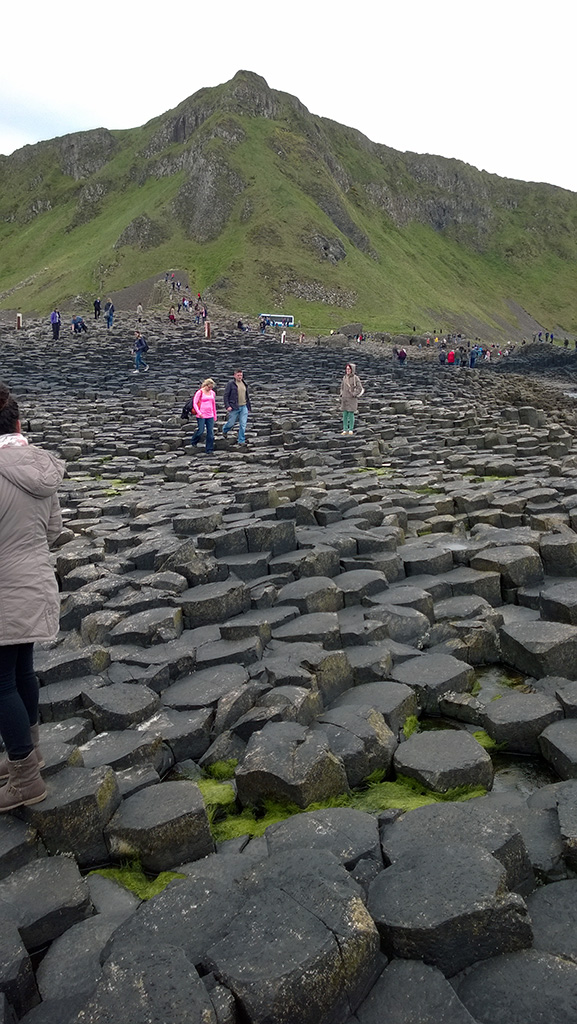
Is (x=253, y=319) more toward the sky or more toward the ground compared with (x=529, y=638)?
more toward the sky

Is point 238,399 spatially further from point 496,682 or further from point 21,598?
point 21,598

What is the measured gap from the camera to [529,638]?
5.71 meters

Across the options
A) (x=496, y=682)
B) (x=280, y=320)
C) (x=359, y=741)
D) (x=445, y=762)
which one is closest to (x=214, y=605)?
(x=359, y=741)

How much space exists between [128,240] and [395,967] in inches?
3940

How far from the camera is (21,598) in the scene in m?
3.59

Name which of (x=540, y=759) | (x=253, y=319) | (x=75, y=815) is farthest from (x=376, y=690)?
(x=253, y=319)

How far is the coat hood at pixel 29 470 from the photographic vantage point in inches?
143

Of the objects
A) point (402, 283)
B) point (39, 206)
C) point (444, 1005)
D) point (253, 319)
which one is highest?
point (39, 206)

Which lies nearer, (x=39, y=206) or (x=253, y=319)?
(x=253, y=319)

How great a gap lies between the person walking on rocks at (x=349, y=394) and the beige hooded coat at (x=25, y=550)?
1383cm

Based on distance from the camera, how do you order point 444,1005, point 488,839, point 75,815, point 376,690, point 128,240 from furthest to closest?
point 128,240
point 376,690
point 75,815
point 488,839
point 444,1005

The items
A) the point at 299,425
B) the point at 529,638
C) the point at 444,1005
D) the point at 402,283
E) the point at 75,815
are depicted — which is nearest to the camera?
the point at 444,1005

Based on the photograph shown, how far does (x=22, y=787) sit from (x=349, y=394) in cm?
1479

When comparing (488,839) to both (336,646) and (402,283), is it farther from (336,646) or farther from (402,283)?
(402,283)
